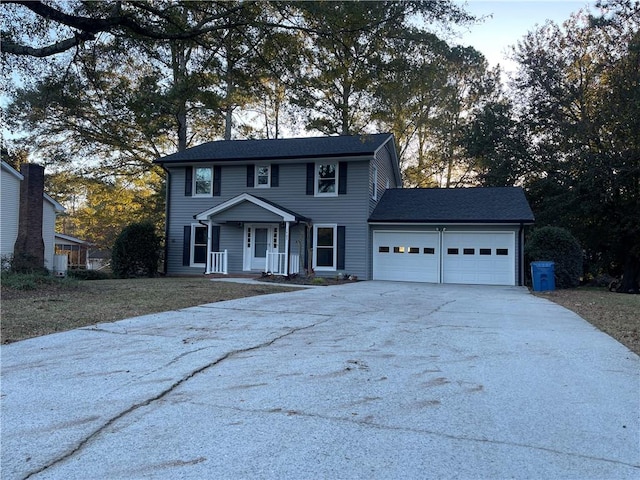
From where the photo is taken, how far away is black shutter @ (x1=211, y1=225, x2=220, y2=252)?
762 inches

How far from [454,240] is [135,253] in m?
12.4

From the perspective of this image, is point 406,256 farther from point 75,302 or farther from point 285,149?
point 75,302

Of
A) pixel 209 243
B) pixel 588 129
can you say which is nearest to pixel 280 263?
pixel 209 243

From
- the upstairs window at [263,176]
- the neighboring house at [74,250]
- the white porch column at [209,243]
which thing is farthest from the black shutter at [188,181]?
the neighboring house at [74,250]

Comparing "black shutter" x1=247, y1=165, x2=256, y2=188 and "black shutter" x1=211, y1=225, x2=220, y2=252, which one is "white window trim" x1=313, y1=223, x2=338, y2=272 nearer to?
"black shutter" x1=247, y1=165, x2=256, y2=188

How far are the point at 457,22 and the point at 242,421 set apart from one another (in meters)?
9.10

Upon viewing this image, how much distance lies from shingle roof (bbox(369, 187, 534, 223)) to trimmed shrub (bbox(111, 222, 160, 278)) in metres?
8.98

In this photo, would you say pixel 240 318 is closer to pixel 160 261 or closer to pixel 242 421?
pixel 242 421

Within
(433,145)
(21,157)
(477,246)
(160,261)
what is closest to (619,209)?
(477,246)

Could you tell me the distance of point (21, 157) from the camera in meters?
27.1

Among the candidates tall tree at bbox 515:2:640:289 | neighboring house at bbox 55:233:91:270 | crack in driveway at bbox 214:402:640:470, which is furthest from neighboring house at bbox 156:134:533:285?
neighboring house at bbox 55:233:91:270

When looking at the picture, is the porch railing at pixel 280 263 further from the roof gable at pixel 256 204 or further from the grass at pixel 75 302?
the grass at pixel 75 302

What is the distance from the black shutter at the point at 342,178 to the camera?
18.3 metres

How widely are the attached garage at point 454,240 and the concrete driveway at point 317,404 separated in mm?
10864
